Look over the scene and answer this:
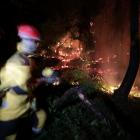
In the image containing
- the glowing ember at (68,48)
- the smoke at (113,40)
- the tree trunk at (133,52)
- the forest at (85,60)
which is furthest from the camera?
the smoke at (113,40)

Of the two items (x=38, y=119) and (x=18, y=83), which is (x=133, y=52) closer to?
(x=38, y=119)

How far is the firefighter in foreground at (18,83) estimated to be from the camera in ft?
17.2

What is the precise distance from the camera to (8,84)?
208 inches

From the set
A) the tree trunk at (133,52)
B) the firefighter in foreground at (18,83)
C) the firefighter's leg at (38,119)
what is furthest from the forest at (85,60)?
the firefighter in foreground at (18,83)

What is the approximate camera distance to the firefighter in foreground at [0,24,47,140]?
5.24 meters

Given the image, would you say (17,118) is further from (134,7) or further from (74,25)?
(74,25)

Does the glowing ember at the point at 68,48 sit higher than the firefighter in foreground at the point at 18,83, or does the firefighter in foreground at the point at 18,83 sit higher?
the firefighter in foreground at the point at 18,83

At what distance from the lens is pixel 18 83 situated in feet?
17.5

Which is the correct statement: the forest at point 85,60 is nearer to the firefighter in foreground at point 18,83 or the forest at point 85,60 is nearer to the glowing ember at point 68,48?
the glowing ember at point 68,48

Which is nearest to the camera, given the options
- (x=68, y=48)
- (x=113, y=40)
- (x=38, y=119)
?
(x=38, y=119)

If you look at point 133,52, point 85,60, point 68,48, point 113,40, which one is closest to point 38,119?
point 133,52

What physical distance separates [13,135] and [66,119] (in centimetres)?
236

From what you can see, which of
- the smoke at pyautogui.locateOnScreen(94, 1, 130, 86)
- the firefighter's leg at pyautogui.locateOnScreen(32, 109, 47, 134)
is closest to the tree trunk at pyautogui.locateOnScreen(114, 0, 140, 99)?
the smoke at pyautogui.locateOnScreen(94, 1, 130, 86)

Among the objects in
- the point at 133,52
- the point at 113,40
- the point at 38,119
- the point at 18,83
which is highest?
the point at 18,83
